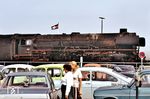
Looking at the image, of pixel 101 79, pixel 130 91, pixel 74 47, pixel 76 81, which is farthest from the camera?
pixel 74 47

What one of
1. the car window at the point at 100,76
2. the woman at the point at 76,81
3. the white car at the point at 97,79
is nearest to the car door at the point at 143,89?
the woman at the point at 76,81

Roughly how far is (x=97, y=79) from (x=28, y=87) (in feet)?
18.0

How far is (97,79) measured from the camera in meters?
17.2

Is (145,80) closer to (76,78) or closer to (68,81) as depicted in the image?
(76,78)

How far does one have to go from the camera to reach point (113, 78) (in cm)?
1684

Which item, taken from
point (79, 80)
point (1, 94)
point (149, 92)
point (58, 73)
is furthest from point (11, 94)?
point (58, 73)

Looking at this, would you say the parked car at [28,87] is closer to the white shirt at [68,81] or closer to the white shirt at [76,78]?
the white shirt at [68,81]

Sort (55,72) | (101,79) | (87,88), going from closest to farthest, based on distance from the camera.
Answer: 1. (87,88)
2. (101,79)
3. (55,72)

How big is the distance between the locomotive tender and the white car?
23.6 meters

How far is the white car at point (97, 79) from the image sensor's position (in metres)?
16.8

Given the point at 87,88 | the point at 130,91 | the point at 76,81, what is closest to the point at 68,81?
the point at 76,81

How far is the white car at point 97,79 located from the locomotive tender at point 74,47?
23603mm

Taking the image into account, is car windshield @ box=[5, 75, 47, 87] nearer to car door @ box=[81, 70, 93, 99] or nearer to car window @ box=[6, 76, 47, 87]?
car window @ box=[6, 76, 47, 87]

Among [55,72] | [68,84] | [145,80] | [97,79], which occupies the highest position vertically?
[145,80]
